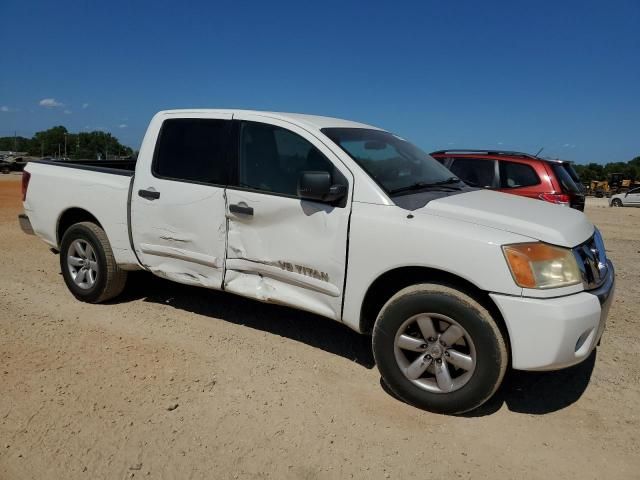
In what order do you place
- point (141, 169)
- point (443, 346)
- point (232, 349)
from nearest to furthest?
point (443, 346) < point (232, 349) < point (141, 169)

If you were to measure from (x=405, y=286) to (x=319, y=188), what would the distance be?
88 cm

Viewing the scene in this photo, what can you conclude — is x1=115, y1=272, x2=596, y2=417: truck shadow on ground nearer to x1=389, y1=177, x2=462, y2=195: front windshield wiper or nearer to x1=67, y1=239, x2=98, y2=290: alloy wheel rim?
x1=67, y1=239, x2=98, y2=290: alloy wheel rim

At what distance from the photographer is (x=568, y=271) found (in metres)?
2.97

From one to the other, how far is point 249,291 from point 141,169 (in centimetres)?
156

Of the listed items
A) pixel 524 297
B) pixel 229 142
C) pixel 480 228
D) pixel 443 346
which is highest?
pixel 229 142

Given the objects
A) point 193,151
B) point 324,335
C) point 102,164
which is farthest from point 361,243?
point 102,164

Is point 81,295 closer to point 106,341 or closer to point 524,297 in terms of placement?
point 106,341

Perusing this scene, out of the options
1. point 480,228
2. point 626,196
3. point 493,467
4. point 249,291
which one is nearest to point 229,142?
point 249,291

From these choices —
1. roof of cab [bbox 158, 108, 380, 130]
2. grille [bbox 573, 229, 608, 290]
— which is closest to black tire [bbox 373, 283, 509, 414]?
grille [bbox 573, 229, 608, 290]

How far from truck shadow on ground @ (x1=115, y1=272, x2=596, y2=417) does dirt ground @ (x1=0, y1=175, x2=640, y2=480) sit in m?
0.02

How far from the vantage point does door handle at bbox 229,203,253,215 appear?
384 centimetres

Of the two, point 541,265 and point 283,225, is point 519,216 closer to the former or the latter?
point 541,265

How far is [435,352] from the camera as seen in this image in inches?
125

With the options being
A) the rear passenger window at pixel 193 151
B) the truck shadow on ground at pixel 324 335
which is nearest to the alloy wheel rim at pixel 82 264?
the truck shadow on ground at pixel 324 335
